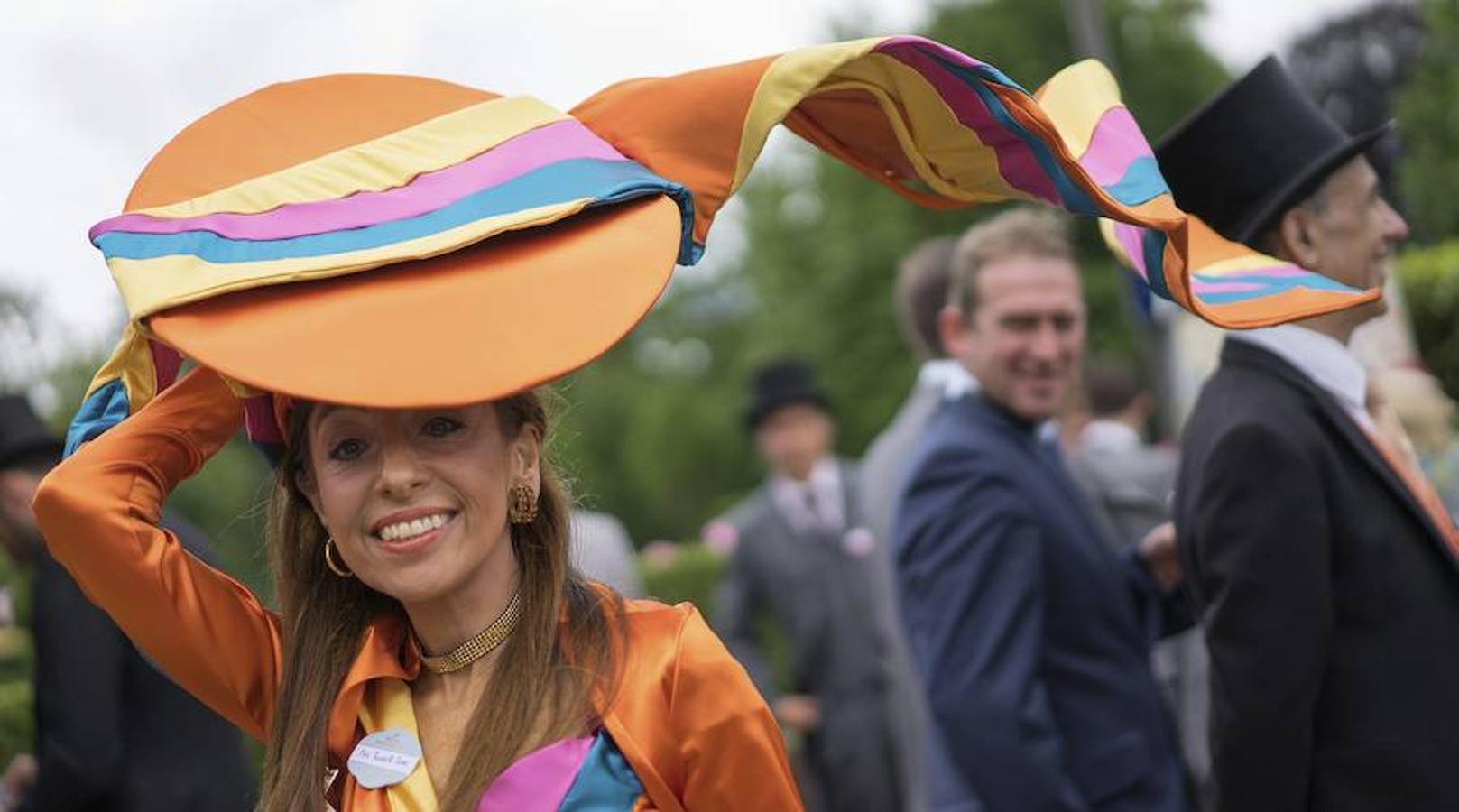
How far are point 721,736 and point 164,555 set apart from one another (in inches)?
35.4

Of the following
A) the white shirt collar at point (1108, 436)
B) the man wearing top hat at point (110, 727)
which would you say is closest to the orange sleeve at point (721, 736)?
the man wearing top hat at point (110, 727)

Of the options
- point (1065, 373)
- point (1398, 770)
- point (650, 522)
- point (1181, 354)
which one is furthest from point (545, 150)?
point (650, 522)

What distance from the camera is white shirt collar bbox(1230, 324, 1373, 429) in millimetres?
4043

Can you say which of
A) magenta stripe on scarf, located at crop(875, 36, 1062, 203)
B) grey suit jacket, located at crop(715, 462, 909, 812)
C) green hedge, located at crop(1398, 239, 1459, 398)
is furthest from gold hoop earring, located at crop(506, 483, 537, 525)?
green hedge, located at crop(1398, 239, 1459, 398)

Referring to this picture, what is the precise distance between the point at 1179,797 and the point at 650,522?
69.1 meters

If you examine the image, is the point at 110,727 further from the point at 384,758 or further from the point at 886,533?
the point at 384,758

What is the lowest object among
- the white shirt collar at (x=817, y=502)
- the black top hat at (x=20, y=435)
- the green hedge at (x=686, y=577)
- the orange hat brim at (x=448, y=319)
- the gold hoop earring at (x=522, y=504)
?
the green hedge at (x=686, y=577)

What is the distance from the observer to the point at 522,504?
3.00 meters

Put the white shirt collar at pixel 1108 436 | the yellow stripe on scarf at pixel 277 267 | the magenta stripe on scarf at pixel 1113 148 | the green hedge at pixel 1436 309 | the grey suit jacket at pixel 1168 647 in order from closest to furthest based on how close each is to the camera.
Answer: the yellow stripe on scarf at pixel 277 267 < the magenta stripe on scarf at pixel 1113 148 < the grey suit jacket at pixel 1168 647 < the white shirt collar at pixel 1108 436 < the green hedge at pixel 1436 309

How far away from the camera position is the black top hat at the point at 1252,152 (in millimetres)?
4098

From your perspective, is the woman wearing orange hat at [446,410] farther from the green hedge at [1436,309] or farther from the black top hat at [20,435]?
the green hedge at [1436,309]

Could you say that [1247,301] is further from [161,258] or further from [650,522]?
[650,522]

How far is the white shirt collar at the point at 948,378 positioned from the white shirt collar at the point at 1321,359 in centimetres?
111

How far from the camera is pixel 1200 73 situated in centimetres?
3806
